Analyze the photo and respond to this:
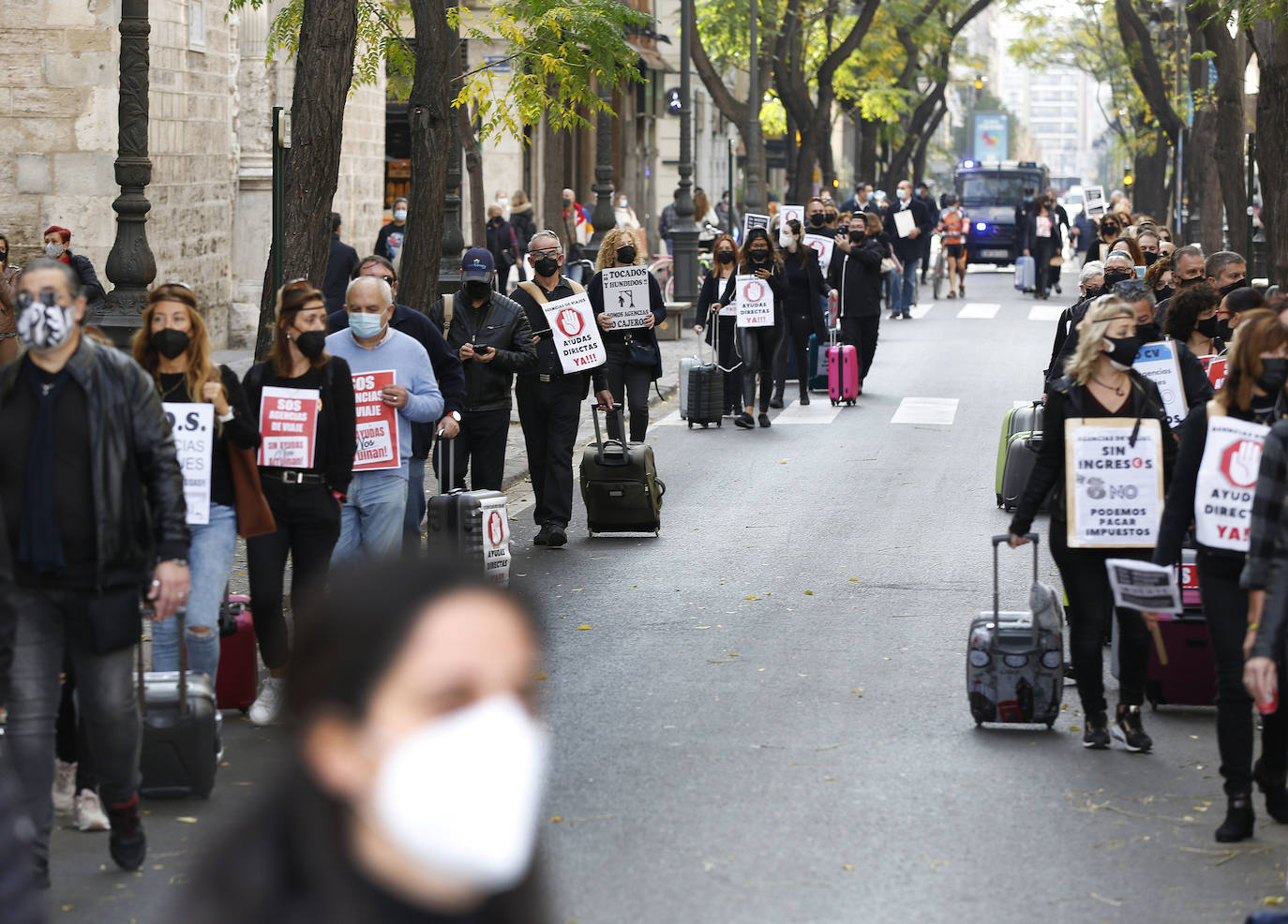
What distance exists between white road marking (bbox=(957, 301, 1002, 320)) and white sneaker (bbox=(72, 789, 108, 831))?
28845 millimetres

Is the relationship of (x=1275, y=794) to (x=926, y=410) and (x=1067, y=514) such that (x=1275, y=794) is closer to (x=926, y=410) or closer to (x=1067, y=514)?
(x=1067, y=514)

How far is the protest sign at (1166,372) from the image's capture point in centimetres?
900

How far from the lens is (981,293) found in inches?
1677

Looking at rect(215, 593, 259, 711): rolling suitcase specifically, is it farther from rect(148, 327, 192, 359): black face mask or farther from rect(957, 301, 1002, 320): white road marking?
rect(957, 301, 1002, 320): white road marking

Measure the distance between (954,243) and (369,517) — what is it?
31727 mm

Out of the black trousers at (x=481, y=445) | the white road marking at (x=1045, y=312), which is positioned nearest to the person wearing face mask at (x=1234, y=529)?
the black trousers at (x=481, y=445)

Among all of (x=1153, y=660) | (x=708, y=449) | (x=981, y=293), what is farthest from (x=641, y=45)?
(x=1153, y=660)

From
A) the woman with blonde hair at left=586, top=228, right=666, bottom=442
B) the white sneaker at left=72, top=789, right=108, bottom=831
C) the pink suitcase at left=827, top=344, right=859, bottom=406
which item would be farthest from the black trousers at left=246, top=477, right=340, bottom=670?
the pink suitcase at left=827, top=344, right=859, bottom=406

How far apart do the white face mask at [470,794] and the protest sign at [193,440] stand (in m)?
5.35

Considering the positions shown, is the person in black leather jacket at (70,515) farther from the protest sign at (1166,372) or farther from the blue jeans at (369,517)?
the protest sign at (1166,372)

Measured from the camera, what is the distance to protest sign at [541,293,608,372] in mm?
12500

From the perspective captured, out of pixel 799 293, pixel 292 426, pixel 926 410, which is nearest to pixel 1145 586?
pixel 292 426

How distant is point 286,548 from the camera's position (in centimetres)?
808

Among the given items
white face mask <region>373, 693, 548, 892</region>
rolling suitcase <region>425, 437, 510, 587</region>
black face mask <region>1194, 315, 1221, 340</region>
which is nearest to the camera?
white face mask <region>373, 693, 548, 892</region>
